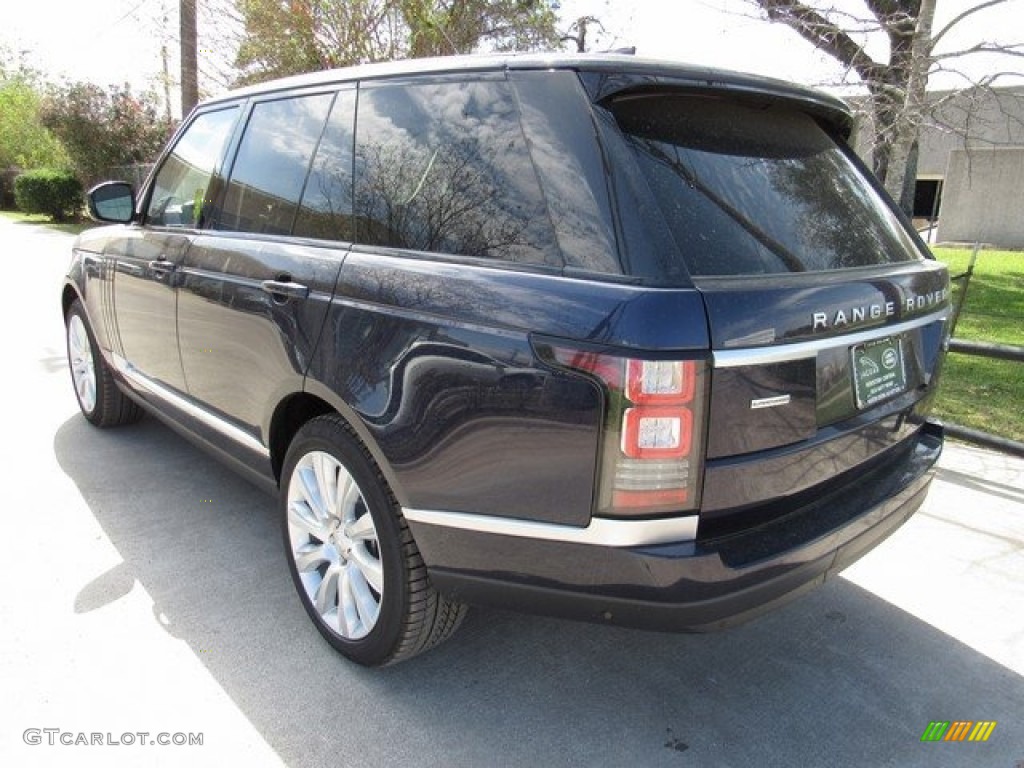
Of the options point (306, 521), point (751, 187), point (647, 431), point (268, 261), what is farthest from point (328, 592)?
point (751, 187)

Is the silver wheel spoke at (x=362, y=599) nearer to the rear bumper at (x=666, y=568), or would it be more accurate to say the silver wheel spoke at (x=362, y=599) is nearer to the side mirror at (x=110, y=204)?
the rear bumper at (x=666, y=568)

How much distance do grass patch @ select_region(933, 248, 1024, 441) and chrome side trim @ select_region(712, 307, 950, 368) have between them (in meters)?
3.66

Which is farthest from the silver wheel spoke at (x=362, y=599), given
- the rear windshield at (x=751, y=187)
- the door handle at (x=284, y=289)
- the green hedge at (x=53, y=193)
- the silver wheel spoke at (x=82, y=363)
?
the green hedge at (x=53, y=193)

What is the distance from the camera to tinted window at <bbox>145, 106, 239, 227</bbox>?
342 centimetres

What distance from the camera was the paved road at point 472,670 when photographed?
7.36 ft

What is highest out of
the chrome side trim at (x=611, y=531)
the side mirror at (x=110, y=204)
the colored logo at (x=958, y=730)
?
the side mirror at (x=110, y=204)

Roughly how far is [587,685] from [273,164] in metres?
2.30

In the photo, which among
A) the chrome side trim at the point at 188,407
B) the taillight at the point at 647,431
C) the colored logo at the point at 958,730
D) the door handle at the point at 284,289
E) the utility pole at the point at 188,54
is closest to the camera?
the taillight at the point at 647,431

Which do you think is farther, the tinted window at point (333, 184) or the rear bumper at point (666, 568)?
the tinted window at point (333, 184)

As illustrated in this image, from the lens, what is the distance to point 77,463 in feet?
14.0

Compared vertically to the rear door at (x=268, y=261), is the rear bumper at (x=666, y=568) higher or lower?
lower

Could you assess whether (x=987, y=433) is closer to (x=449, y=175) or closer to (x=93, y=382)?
(x=449, y=175)

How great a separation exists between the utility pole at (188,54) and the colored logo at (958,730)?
14.7m

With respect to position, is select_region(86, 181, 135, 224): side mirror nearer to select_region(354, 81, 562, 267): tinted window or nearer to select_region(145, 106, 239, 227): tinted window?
select_region(145, 106, 239, 227): tinted window
